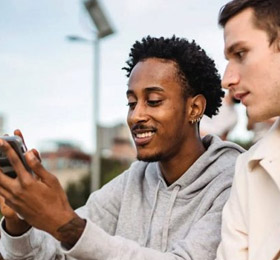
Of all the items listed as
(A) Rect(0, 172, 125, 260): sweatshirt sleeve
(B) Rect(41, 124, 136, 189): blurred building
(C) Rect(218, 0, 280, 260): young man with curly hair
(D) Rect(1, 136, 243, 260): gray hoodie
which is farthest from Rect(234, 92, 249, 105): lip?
(B) Rect(41, 124, 136, 189): blurred building

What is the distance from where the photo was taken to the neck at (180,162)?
303 centimetres

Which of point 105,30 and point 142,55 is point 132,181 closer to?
point 142,55

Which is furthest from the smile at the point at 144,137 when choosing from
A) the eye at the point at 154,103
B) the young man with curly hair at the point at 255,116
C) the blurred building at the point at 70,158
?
the blurred building at the point at 70,158

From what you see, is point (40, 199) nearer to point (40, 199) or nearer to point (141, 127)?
point (40, 199)

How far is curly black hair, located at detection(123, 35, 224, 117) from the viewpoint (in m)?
3.08

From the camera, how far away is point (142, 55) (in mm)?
3170

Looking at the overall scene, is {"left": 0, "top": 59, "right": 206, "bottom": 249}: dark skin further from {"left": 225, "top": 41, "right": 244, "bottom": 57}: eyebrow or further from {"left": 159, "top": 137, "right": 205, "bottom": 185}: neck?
{"left": 225, "top": 41, "right": 244, "bottom": 57}: eyebrow

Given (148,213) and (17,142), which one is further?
(148,213)

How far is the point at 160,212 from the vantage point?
3006 millimetres

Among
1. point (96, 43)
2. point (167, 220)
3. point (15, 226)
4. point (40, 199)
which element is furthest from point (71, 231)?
point (96, 43)

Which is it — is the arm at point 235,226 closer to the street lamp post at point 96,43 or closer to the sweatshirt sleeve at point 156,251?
the sweatshirt sleeve at point 156,251

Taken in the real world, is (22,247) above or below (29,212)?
below

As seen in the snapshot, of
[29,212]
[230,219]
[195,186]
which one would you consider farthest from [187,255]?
[29,212]

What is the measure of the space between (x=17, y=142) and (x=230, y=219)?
2.92 ft
